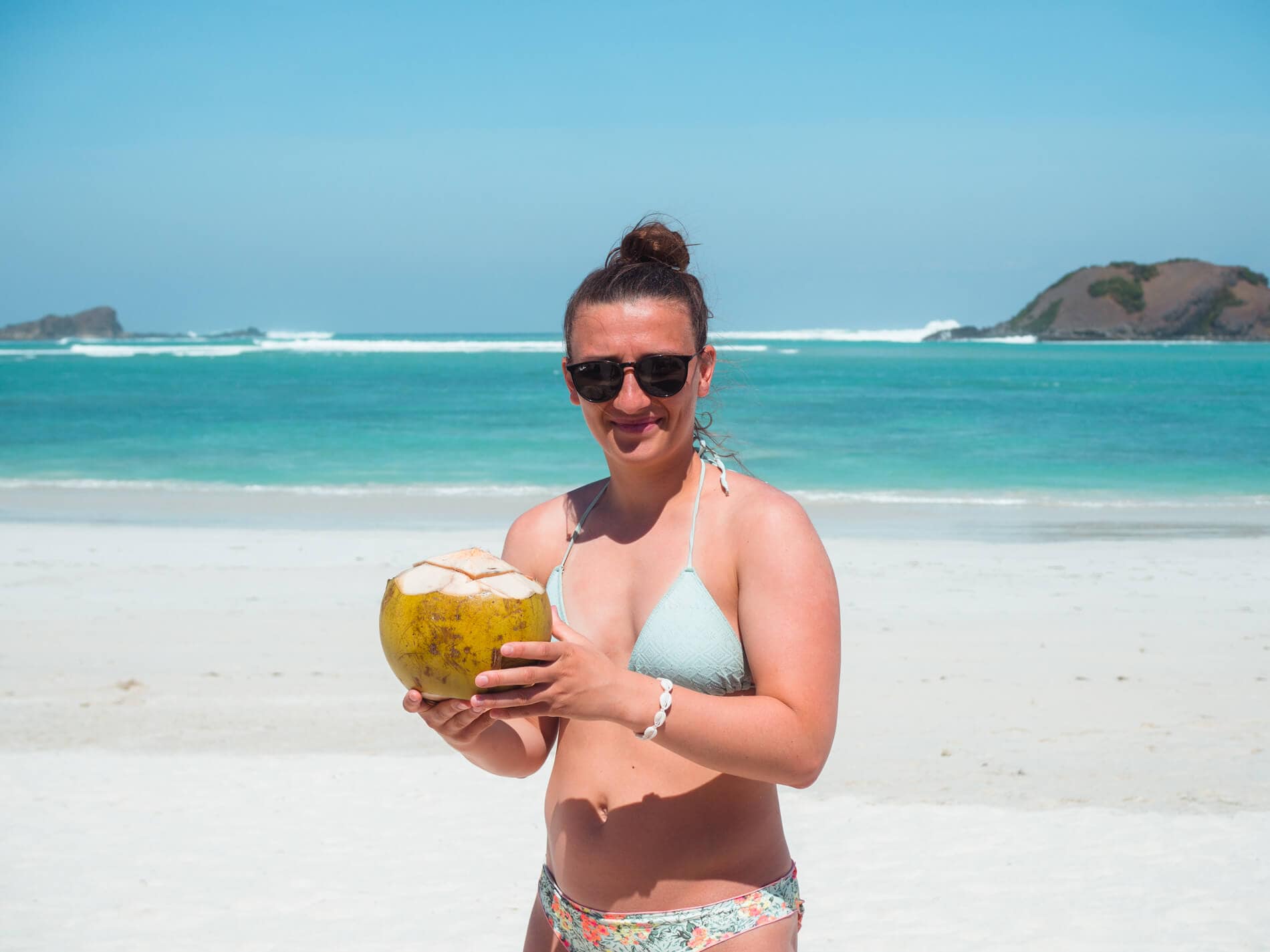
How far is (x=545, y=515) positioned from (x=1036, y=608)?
24.6ft

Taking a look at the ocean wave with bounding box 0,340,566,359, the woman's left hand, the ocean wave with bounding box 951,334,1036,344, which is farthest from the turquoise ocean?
the ocean wave with bounding box 951,334,1036,344

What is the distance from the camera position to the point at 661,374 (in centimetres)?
202

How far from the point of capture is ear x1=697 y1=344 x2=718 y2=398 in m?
2.13

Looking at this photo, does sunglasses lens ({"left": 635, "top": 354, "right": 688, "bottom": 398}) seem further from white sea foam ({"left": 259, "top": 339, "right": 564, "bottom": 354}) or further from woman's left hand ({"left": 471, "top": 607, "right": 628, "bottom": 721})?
white sea foam ({"left": 259, "top": 339, "right": 564, "bottom": 354})

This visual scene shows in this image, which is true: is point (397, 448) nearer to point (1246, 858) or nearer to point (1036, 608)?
point (1036, 608)

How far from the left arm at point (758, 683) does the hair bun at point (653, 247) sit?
533mm

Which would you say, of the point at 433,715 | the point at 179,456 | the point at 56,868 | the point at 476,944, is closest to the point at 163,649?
the point at 56,868

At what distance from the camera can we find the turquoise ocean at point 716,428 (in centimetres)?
1905

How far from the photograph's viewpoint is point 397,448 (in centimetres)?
2500

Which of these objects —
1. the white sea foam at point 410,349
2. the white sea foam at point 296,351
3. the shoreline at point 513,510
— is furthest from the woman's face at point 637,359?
the white sea foam at point 410,349

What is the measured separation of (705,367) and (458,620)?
0.73m

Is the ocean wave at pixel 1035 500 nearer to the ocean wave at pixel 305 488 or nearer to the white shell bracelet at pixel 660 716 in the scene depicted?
the ocean wave at pixel 305 488

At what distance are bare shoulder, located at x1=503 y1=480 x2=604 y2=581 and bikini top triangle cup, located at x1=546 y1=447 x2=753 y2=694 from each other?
334 millimetres

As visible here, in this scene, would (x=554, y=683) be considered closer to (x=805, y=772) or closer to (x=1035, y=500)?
(x=805, y=772)
